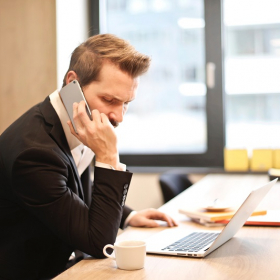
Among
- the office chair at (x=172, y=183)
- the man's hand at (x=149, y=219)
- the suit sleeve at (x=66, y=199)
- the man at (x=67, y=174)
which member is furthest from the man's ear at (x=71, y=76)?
the office chair at (x=172, y=183)

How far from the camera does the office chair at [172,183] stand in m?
2.95

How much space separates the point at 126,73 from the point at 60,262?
0.66 meters

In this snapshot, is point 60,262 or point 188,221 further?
point 188,221

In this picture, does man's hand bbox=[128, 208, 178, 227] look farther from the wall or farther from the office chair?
the wall

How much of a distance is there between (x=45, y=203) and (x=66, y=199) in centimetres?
6

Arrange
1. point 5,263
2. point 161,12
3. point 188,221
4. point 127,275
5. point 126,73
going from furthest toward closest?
point 161,12 < point 188,221 < point 126,73 < point 5,263 < point 127,275

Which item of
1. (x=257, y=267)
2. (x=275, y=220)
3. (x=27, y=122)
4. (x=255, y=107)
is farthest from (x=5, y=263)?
(x=255, y=107)

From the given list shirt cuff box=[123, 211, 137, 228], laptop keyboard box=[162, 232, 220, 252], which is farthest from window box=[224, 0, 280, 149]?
laptop keyboard box=[162, 232, 220, 252]

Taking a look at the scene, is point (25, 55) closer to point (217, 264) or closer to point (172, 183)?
point (172, 183)

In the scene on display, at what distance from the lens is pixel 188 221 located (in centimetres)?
171

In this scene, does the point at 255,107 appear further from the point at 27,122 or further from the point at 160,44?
the point at 27,122

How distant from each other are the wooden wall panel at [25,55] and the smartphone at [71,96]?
206 cm

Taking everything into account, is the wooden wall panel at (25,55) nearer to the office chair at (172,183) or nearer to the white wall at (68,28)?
the white wall at (68,28)

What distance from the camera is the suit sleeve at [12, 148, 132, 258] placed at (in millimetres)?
1315
